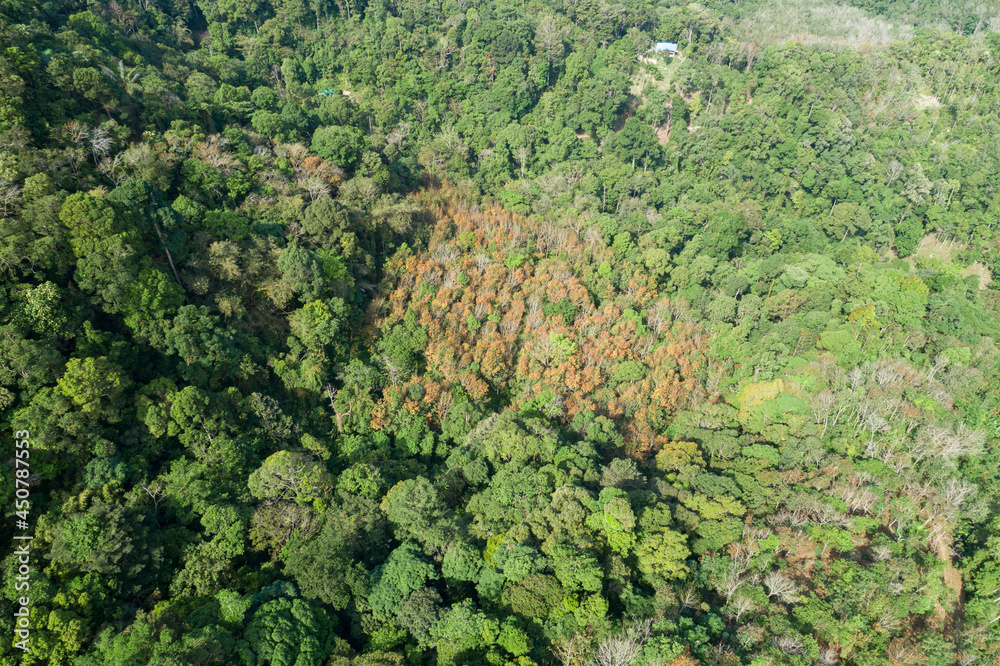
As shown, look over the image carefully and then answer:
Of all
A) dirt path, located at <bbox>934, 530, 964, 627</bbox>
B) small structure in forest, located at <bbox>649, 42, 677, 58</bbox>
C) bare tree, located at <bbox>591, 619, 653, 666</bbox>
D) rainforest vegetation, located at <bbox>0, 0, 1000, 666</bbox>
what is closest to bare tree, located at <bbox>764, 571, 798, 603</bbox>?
rainforest vegetation, located at <bbox>0, 0, 1000, 666</bbox>

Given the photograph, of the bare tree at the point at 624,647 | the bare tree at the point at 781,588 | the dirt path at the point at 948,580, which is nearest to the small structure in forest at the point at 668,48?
the dirt path at the point at 948,580

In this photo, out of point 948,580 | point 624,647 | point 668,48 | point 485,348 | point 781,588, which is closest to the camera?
point 624,647

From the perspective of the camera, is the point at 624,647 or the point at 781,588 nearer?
the point at 624,647

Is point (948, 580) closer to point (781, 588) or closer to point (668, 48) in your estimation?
point (781, 588)

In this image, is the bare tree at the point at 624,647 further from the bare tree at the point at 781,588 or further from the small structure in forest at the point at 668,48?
the small structure in forest at the point at 668,48

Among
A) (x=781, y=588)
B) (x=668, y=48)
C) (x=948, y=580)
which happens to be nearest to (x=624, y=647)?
(x=781, y=588)

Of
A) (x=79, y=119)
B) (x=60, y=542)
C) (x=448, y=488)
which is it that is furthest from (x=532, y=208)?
(x=60, y=542)

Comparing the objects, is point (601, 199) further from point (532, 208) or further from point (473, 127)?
point (473, 127)

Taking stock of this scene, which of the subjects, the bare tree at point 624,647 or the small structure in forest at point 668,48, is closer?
the bare tree at point 624,647

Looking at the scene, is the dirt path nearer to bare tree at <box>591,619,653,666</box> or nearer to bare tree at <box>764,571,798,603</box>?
bare tree at <box>764,571,798,603</box>
